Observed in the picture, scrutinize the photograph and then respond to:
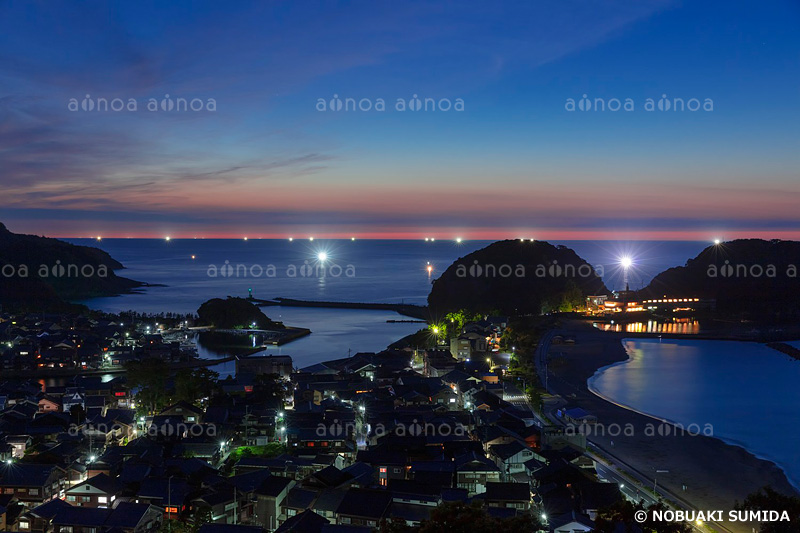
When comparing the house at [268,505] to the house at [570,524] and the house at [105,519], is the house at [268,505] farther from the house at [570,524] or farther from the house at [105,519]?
the house at [570,524]

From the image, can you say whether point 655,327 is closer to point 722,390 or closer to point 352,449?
point 722,390

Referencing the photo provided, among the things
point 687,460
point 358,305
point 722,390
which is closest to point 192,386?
point 687,460

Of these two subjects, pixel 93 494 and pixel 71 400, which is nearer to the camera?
pixel 93 494

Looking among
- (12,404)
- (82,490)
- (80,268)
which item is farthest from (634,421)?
(80,268)

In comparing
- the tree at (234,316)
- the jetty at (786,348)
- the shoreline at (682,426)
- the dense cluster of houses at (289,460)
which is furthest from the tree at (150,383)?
the jetty at (786,348)

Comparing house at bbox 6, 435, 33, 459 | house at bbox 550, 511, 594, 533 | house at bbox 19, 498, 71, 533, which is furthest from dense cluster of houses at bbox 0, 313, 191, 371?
house at bbox 550, 511, 594, 533

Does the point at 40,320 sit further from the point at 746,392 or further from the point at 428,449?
the point at 746,392
